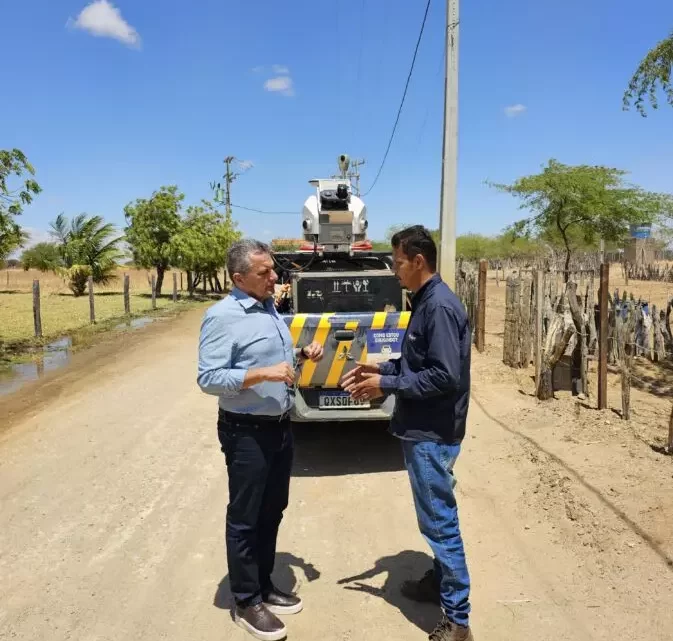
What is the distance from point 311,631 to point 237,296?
1.73 metres

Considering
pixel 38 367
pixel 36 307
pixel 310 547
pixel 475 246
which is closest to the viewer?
pixel 310 547

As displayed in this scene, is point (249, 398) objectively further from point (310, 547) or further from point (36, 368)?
point (36, 368)

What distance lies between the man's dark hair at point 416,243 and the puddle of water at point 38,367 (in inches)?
318

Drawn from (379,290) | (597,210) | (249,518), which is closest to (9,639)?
(249,518)

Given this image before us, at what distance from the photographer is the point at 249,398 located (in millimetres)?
2744

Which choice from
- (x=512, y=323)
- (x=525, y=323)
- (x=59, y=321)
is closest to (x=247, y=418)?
(x=525, y=323)

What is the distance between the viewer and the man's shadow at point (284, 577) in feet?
10.4

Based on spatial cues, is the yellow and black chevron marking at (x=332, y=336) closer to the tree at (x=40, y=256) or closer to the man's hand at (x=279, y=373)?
the man's hand at (x=279, y=373)

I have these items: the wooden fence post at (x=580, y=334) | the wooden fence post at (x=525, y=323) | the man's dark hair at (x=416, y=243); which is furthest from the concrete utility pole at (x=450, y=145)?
the man's dark hair at (x=416, y=243)

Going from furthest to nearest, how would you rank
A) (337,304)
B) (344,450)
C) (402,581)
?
(337,304) → (344,450) → (402,581)

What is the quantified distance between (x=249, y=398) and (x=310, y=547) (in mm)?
1554

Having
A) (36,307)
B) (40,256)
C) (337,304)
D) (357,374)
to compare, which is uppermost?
(40,256)

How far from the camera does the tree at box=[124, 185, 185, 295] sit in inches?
1130

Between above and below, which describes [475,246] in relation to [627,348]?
above
